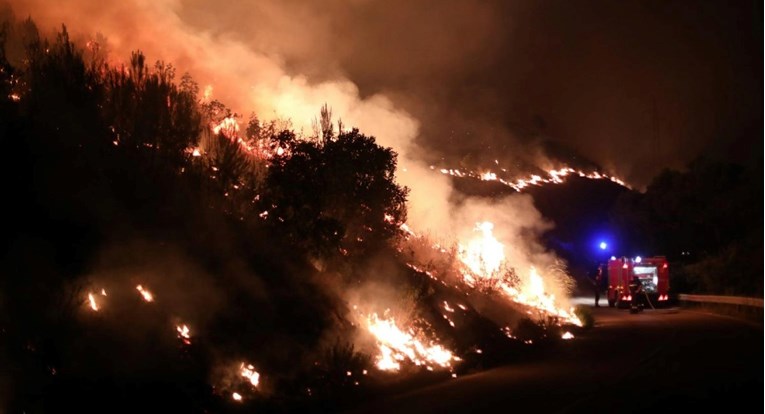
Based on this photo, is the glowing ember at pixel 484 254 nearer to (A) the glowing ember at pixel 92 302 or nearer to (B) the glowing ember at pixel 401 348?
(B) the glowing ember at pixel 401 348

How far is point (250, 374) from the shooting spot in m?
11.9

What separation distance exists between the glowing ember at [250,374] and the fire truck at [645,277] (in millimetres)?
29972

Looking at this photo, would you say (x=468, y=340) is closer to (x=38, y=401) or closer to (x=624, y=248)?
(x=38, y=401)

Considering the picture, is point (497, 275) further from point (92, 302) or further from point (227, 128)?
point (92, 302)

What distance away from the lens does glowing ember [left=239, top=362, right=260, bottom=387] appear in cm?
1180

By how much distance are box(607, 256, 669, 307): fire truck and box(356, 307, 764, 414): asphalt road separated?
18.0m

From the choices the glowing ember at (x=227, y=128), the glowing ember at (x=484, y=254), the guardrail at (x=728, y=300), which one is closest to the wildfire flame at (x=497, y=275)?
the glowing ember at (x=484, y=254)

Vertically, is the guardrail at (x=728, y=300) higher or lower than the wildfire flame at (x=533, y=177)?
lower

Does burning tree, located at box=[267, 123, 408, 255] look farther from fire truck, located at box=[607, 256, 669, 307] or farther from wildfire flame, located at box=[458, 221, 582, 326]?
fire truck, located at box=[607, 256, 669, 307]

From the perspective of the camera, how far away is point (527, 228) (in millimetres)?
35688

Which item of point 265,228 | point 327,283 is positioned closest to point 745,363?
point 327,283

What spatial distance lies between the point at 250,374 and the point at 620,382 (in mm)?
5827

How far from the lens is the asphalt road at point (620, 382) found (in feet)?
36.4

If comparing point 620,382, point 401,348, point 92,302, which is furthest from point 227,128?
point 620,382
